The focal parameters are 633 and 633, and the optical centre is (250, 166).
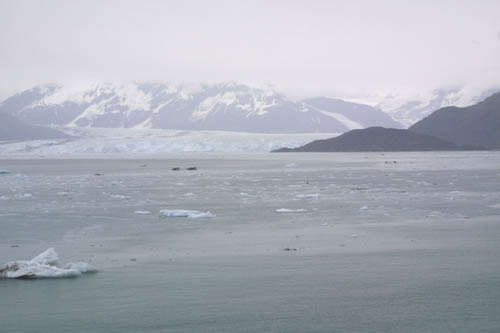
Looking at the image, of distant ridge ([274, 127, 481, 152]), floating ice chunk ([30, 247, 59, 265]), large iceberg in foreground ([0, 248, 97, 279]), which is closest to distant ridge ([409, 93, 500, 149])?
distant ridge ([274, 127, 481, 152])

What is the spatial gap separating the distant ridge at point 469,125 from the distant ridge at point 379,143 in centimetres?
1298

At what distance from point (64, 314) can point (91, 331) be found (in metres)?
0.89

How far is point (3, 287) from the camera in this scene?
9789 millimetres

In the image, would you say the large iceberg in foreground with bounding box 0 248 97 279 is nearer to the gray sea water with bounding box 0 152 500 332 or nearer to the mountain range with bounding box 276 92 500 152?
the gray sea water with bounding box 0 152 500 332

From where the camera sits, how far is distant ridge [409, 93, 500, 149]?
163 meters

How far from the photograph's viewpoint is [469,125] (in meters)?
170

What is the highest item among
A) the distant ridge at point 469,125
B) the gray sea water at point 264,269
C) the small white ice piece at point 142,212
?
the distant ridge at point 469,125

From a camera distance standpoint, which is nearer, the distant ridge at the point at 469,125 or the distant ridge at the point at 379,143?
the distant ridge at the point at 379,143

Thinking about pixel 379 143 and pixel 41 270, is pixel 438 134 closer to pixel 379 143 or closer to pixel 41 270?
Result: pixel 379 143

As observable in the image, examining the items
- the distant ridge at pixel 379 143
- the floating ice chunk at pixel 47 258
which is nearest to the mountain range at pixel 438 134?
the distant ridge at pixel 379 143

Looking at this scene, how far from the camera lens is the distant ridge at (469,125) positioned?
162875mm

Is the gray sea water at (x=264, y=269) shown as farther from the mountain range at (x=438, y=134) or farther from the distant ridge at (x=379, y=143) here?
the mountain range at (x=438, y=134)

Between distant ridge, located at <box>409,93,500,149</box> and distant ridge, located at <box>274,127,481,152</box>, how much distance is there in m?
13.0

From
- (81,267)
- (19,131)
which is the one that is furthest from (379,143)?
(81,267)
